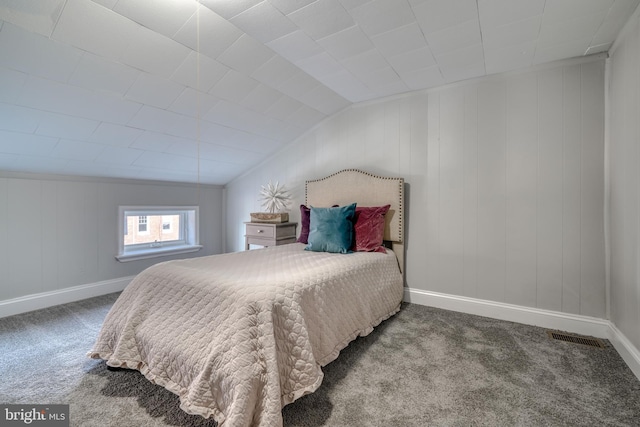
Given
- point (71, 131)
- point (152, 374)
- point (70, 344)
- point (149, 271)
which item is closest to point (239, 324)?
point (152, 374)

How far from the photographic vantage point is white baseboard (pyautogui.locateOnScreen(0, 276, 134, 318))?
2402 millimetres

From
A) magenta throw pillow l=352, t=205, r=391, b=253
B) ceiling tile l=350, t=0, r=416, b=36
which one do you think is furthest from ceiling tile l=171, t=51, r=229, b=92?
magenta throw pillow l=352, t=205, r=391, b=253

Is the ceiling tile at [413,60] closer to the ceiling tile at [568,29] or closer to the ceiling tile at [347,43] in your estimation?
the ceiling tile at [347,43]

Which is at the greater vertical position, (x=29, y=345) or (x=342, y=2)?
(x=342, y=2)

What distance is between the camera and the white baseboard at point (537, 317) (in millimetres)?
1718

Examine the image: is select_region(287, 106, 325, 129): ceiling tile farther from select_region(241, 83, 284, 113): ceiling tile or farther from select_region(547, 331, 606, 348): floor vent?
select_region(547, 331, 606, 348): floor vent

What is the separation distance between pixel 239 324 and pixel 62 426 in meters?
0.85

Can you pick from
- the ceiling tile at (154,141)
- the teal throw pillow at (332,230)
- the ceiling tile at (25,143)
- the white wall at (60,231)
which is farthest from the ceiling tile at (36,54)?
the teal throw pillow at (332,230)

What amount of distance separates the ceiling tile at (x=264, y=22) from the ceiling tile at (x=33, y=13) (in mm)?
883

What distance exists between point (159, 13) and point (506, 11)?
1.95 meters

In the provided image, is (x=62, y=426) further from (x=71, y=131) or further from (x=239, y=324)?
(x=71, y=131)

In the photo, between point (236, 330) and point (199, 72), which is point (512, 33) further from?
point (236, 330)

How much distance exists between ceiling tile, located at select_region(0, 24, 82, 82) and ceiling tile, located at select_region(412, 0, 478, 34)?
6.63 ft

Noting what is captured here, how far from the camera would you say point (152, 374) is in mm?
1378
